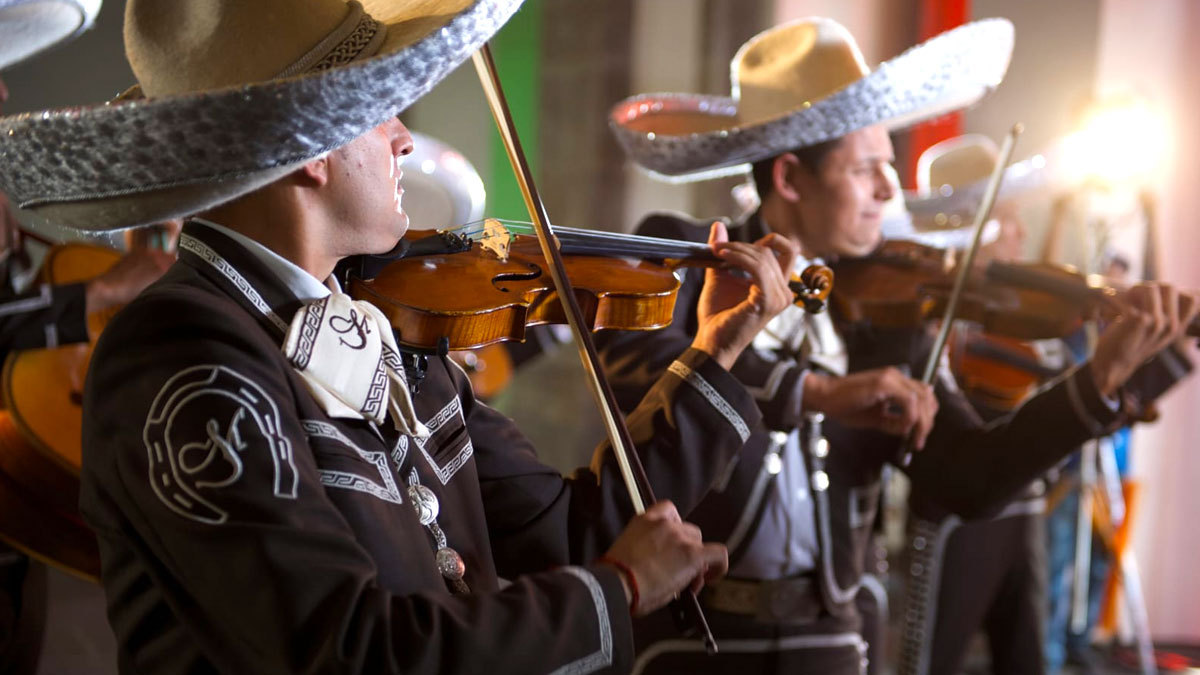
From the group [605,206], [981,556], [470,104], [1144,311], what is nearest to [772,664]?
[1144,311]

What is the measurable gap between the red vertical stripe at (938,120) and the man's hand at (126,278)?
11.3 ft

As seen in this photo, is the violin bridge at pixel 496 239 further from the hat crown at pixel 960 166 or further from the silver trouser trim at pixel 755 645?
the hat crown at pixel 960 166

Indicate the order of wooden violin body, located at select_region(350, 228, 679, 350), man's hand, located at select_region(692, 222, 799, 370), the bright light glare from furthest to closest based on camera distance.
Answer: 1. the bright light glare
2. man's hand, located at select_region(692, 222, 799, 370)
3. wooden violin body, located at select_region(350, 228, 679, 350)

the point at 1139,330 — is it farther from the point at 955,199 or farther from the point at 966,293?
the point at 955,199

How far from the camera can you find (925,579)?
9.17 ft

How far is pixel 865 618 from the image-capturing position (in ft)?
6.85

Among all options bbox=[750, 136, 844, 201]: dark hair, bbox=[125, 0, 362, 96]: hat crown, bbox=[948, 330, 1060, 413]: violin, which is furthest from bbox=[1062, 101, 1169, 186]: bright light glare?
bbox=[125, 0, 362, 96]: hat crown

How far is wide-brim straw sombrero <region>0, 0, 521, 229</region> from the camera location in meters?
0.91

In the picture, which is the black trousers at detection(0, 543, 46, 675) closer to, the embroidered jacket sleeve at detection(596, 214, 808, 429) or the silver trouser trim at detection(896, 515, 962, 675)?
the embroidered jacket sleeve at detection(596, 214, 808, 429)

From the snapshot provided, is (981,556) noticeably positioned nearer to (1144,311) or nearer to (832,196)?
(1144,311)

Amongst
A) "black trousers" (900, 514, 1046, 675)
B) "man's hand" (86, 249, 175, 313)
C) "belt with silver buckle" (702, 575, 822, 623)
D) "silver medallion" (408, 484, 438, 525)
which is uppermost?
"man's hand" (86, 249, 175, 313)

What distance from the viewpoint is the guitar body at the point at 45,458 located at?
6.27 feet

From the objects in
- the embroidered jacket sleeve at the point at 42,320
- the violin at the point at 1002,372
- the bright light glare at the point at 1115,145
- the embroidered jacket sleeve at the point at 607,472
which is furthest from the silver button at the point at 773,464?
the bright light glare at the point at 1115,145

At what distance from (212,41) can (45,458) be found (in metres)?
1.25
